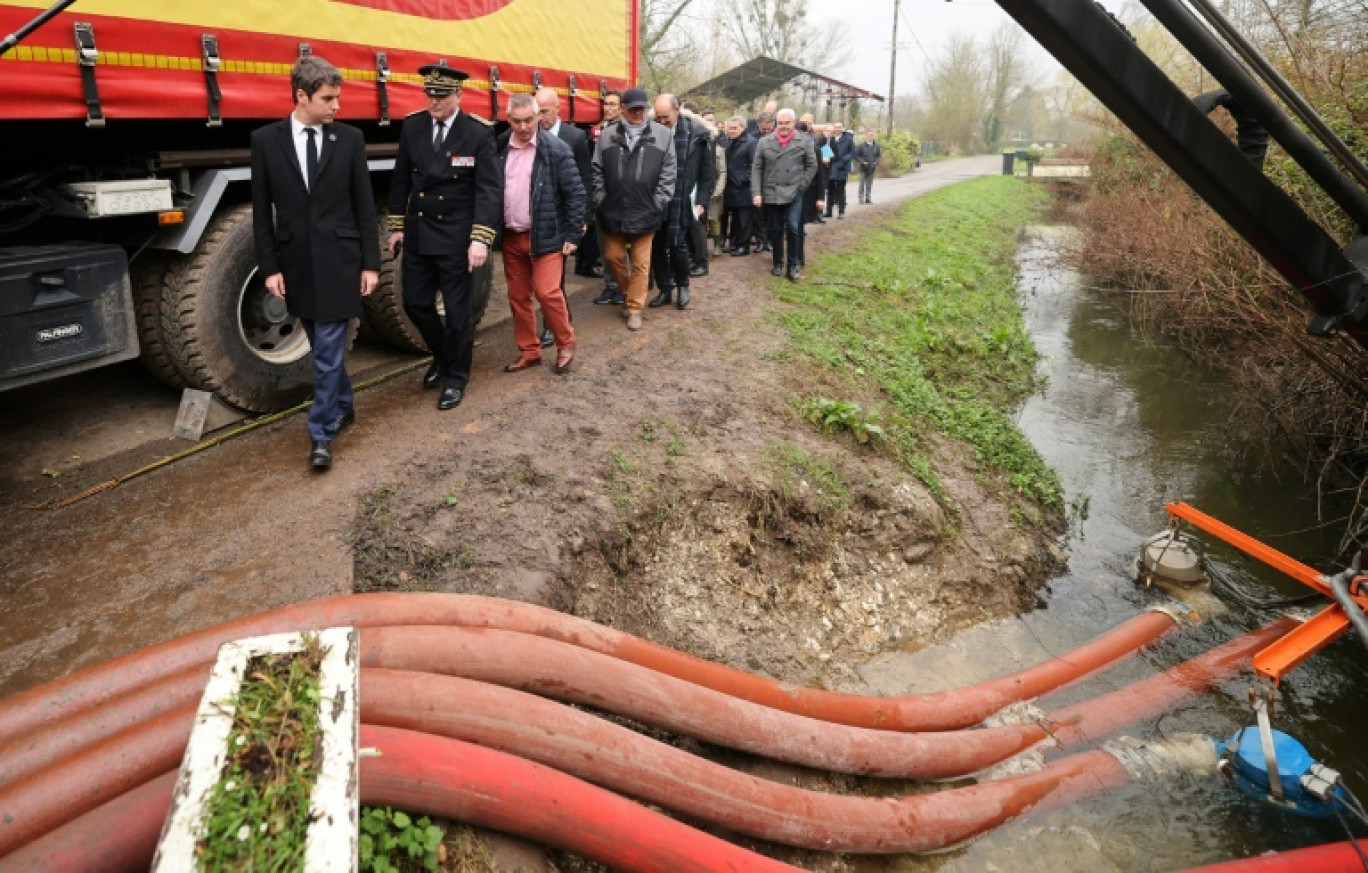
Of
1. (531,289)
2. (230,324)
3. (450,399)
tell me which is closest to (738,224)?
(531,289)

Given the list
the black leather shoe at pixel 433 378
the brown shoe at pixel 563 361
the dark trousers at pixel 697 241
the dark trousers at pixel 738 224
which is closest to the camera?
the black leather shoe at pixel 433 378

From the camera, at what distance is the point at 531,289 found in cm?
572

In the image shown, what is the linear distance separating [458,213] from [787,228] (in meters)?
5.09

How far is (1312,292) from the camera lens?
9.67ft

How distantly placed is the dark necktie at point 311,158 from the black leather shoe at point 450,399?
145 cm

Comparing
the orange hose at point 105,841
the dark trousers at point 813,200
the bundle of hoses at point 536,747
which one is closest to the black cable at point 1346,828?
the bundle of hoses at point 536,747

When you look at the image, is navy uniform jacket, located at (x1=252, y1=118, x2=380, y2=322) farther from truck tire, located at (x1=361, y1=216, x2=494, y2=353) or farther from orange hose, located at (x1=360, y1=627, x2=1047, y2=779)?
orange hose, located at (x1=360, y1=627, x2=1047, y2=779)

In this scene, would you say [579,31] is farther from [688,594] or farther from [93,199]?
[688,594]

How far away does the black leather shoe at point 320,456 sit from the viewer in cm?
425

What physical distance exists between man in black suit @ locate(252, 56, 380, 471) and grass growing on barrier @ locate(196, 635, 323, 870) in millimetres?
2615

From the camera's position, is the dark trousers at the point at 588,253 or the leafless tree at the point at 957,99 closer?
the dark trousers at the point at 588,253

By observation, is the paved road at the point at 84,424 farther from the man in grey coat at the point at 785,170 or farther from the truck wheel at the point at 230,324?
the man in grey coat at the point at 785,170

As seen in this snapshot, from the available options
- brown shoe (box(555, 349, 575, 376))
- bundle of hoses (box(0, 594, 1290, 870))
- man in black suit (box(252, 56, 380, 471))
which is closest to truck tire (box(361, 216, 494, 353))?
brown shoe (box(555, 349, 575, 376))

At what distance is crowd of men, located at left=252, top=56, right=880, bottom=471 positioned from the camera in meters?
4.14
